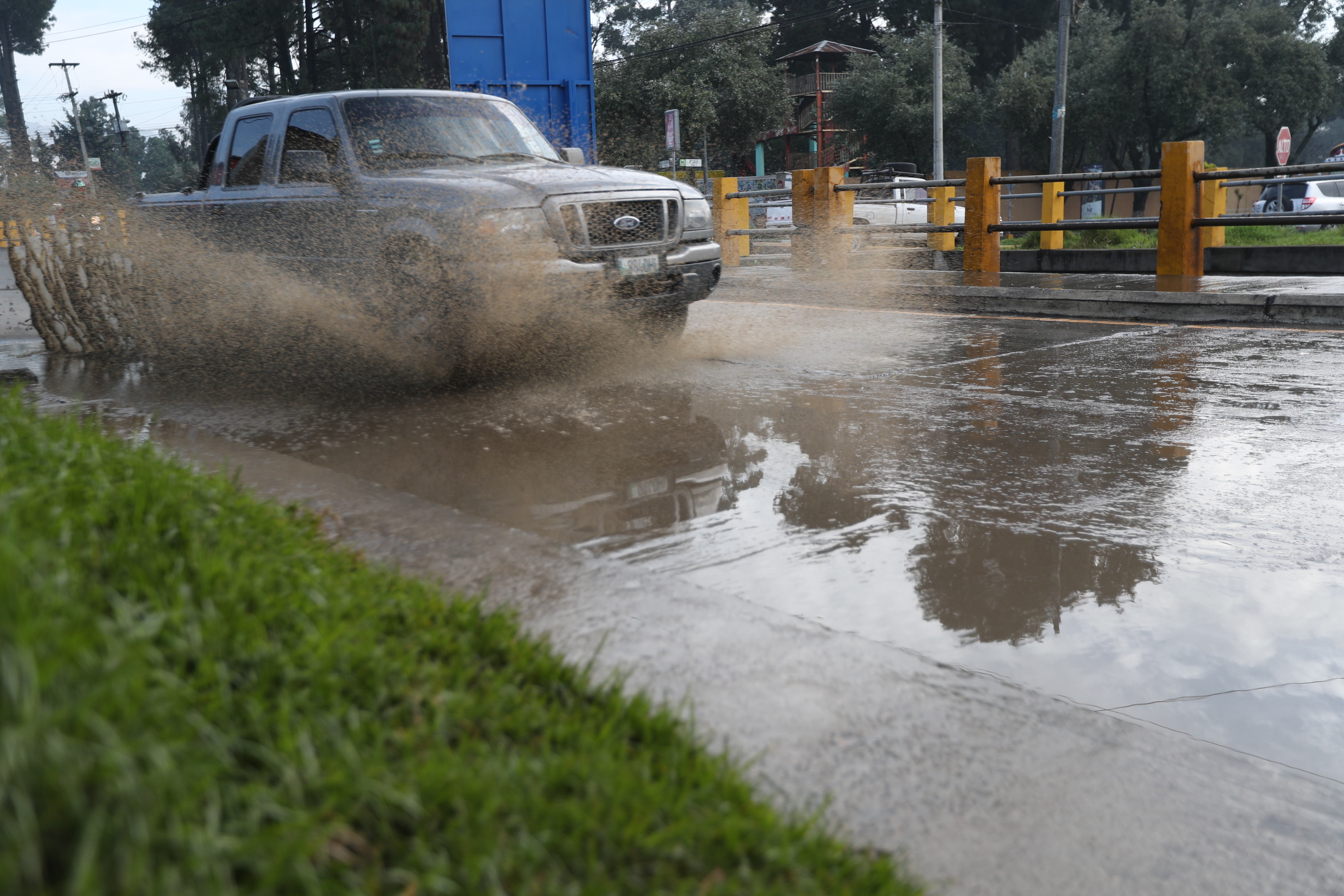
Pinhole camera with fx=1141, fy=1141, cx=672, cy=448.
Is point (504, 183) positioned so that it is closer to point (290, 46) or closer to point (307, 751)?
point (307, 751)

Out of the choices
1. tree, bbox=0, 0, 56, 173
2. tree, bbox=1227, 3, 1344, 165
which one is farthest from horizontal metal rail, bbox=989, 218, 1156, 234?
tree, bbox=0, 0, 56, 173

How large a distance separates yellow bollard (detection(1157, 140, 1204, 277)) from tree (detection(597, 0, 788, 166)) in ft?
129

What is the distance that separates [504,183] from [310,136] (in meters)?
1.88

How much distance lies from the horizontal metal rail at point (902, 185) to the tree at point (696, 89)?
34413 mm

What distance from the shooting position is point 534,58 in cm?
1524

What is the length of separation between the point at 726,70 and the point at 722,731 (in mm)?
52311

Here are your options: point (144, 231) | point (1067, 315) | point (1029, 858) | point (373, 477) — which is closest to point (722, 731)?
point (1029, 858)

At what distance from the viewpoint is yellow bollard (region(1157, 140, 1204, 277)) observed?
36.5 ft

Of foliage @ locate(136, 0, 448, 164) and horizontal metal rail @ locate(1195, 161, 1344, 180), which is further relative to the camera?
foliage @ locate(136, 0, 448, 164)

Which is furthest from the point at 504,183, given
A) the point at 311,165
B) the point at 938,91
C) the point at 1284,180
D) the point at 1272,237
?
the point at 938,91

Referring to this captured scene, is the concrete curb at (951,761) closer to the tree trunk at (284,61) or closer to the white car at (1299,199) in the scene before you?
the white car at (1299,199)

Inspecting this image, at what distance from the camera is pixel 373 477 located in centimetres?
481

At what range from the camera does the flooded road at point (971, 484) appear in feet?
9.83

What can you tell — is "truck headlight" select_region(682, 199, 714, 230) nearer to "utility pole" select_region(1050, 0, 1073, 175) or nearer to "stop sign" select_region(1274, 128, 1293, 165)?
"stop sign" select_region(1274, 128, 1293, 165)
